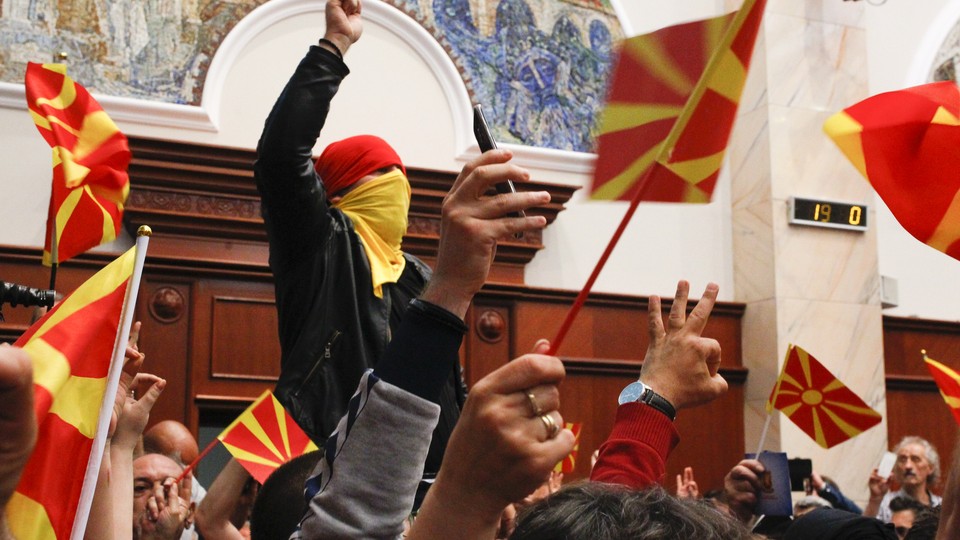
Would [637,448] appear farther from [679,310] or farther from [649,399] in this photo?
[679,310]

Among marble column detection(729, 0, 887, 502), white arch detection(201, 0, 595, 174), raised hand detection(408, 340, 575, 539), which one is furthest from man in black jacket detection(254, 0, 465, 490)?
marble column detection(729, 0, 887, 502)

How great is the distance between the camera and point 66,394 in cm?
174

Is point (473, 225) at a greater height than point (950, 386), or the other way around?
point (473, 225)

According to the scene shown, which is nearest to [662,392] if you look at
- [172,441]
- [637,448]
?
[637,448]

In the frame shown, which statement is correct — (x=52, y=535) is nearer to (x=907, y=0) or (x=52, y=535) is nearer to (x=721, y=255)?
(x=721, y=255)

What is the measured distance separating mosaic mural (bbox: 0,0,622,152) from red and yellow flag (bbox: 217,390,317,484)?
4259 millimetres

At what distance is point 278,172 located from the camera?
2.49 metres

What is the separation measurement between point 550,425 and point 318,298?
1749 millimetres

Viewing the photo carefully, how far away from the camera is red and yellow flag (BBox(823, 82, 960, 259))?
2311mm

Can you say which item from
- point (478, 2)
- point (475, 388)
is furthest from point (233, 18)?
point (475, 388)

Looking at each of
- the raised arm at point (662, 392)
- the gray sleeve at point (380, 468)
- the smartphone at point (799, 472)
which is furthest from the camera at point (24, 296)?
the smartphone at point (799, 472)

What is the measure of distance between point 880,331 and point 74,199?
6582 mm

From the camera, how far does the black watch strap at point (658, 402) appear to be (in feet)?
5.93

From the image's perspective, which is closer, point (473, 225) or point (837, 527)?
point (473, 225)
